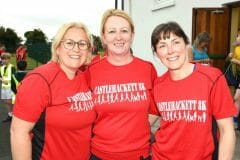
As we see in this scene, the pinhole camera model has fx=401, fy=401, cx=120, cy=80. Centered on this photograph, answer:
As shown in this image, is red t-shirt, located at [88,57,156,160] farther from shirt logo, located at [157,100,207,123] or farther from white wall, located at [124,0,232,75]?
white wall, located at [124,0,232,75]

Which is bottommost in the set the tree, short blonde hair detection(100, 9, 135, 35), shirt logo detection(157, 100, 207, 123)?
the tree

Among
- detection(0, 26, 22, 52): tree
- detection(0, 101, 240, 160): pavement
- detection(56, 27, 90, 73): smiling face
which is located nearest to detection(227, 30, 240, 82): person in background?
detection(0, 101, 240, 160): pavement

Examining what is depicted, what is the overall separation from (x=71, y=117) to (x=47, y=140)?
0.24 m

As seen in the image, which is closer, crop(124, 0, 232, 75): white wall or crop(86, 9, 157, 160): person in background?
crop(86, 9, 157, 160): person in background

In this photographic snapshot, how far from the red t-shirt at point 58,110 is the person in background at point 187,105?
0.57m

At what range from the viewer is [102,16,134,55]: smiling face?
10.7 feet

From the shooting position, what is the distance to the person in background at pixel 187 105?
2666 mm

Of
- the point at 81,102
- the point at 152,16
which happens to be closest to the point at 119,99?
the point at 81,102

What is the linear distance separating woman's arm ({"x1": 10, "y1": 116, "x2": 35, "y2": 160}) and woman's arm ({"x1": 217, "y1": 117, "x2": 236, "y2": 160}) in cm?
130

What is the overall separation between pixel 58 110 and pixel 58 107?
2 centimetres

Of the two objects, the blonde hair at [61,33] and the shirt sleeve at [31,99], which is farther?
the blonde hair at [61,33]

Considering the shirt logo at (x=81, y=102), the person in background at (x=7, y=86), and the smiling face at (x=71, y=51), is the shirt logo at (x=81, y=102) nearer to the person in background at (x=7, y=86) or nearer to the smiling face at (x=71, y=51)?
the smiling face at (x=71, y=51)

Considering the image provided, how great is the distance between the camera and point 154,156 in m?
2.99

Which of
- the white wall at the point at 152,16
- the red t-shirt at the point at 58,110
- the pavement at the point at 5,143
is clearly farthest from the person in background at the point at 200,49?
the red t-shirt at the point at 58,110
